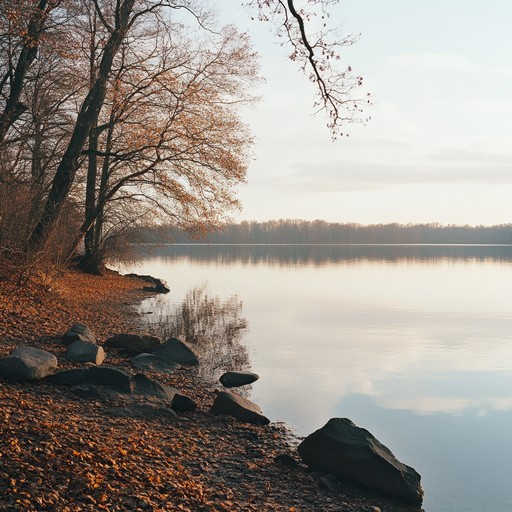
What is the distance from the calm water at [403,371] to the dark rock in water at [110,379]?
2996mm

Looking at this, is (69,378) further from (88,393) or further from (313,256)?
(313,256)

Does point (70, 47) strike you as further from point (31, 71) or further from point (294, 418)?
point (294, 418)

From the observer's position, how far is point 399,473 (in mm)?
8219

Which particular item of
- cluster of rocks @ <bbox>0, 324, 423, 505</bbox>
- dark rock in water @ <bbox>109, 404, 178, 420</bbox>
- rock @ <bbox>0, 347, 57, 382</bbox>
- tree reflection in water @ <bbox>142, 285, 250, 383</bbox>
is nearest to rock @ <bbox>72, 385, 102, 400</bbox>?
cluster of rocks @ <bbox>0, 324, 423, 505</bbox>

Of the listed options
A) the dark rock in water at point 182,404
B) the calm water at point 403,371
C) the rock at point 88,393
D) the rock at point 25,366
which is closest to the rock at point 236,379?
the calm water at point 403,371

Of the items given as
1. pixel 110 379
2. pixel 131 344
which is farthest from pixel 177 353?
pixel 110 379

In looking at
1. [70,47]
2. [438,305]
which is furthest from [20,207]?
[438,305]

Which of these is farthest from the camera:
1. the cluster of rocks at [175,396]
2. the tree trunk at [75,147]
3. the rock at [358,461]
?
the tree trunk at [75,147]

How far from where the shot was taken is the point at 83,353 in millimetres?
12930

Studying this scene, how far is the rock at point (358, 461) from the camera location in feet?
26.9

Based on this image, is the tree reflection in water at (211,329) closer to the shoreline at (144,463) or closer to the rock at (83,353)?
the rock at (83,353)

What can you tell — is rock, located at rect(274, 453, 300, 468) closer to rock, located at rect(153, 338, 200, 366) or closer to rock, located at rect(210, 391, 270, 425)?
rock, located at rect(210, 391, 270, 425)

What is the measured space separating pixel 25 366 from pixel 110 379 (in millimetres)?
1577

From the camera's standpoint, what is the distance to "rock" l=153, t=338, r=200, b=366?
1511 cm
